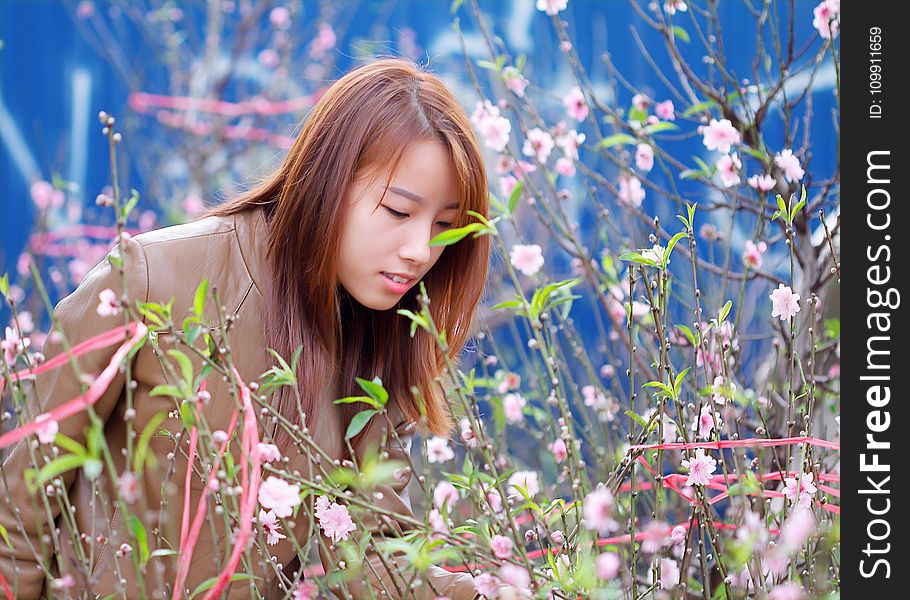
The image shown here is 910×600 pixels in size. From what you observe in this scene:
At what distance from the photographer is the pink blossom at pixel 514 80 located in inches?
72.1

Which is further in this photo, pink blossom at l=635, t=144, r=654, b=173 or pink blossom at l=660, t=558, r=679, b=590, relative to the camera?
pink blossom at l=635, t=144, r=654, b=173

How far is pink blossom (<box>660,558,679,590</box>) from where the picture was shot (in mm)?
1183

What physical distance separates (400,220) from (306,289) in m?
0.20

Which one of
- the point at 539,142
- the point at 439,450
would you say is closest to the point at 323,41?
the point at 539,142

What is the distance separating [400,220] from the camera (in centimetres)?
A: 126

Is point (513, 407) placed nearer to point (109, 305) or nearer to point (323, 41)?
point (109, 305)

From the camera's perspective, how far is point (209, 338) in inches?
34.0

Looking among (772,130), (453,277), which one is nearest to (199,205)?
(772,130)

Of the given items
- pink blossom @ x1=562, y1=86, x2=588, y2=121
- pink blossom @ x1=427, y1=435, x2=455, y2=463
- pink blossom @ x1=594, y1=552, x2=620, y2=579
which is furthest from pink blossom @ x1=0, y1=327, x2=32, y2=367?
pink blossom @ x1=562, y1=86, x2=588, y2=121

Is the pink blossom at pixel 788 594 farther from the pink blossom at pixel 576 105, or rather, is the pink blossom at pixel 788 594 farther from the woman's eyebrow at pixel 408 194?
the pink blossom at pixel 576 105

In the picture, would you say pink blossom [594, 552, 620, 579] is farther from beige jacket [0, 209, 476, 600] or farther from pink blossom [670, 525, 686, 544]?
beige jacket [0, 209, 476, 600]

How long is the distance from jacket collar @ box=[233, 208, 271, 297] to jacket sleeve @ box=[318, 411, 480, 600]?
29cm

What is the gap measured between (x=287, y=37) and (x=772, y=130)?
215cm
